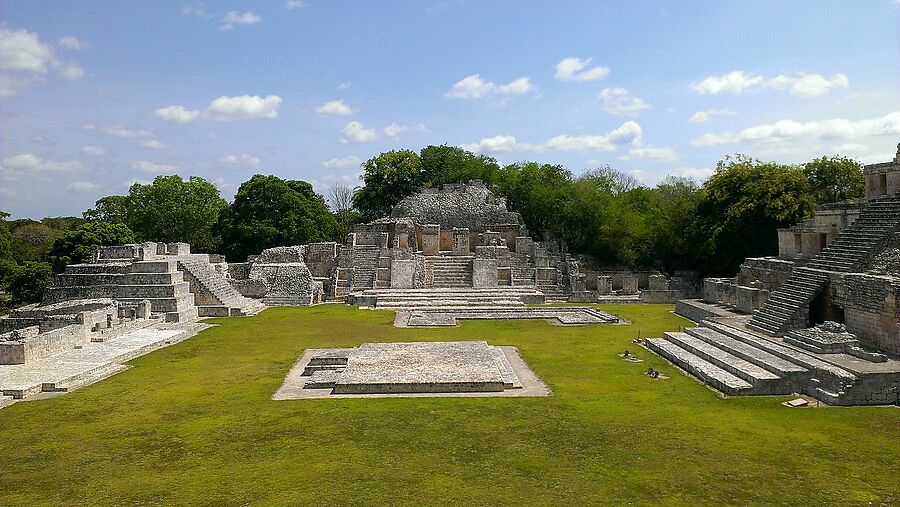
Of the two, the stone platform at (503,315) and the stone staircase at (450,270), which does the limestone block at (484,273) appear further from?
the stone platform at (503,315)

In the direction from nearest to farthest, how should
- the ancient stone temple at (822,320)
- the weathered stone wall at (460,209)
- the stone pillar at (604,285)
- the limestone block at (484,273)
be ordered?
1. the ancient stone temple at (822,320)
2. the stone pillar at (604,285)
3. the limestone block at (484,273)
4. the weathered stone wall at (460,209)

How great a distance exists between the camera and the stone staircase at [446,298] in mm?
26453

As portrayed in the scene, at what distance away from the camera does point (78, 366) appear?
592 inches

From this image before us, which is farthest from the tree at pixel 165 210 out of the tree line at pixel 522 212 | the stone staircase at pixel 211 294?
the stone staircase at pixel 211 294

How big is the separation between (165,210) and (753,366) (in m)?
41.2

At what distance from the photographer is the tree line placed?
26.9 metres

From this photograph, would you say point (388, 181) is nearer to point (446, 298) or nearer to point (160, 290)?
point (446, 298)

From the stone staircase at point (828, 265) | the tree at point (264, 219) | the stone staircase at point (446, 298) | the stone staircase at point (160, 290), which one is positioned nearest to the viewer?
the stone staircase at point (828, 265)

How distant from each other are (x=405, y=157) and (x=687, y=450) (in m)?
37.8

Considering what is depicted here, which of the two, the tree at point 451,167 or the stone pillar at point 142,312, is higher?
the tree at point 451,167

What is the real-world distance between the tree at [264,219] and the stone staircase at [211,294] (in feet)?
37.7

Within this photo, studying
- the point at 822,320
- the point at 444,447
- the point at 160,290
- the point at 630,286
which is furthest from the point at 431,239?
the point at 444,447

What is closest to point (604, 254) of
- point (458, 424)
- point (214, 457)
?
point (458, 424)

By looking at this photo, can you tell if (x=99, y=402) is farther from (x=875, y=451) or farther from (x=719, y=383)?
(x=875, y=451)
